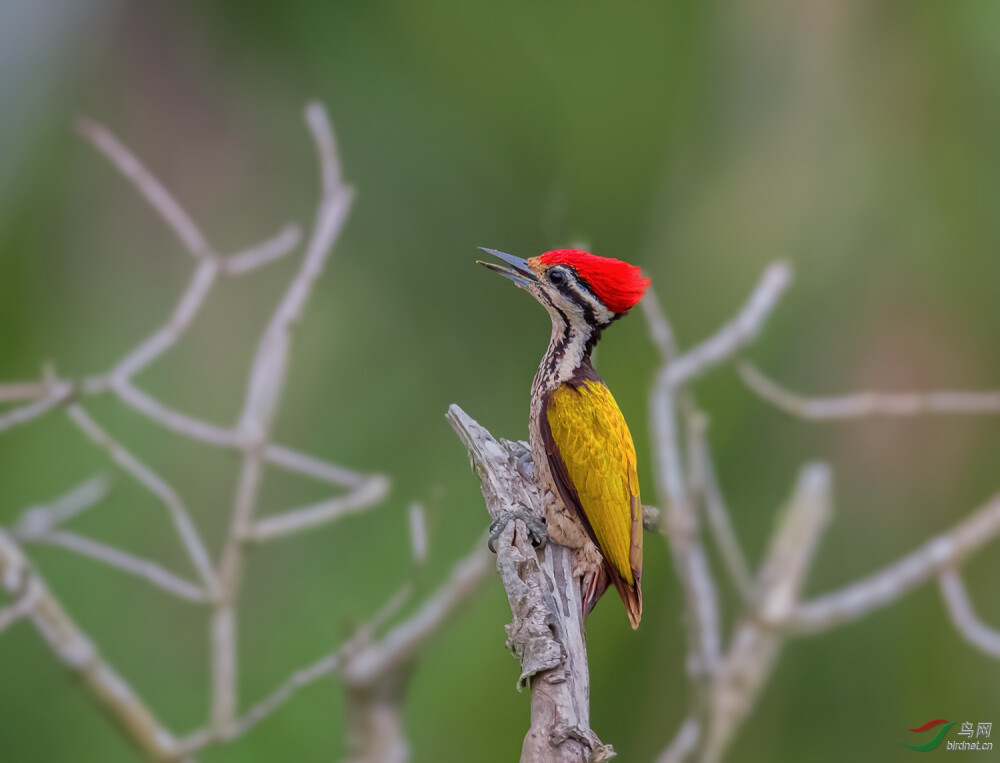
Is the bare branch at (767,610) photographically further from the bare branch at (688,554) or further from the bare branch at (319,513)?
the bare branch at (319,513)

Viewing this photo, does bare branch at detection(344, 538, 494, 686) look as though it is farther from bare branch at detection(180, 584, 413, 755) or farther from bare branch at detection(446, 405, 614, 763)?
bare branch at detection(446, 405, 614, 763)

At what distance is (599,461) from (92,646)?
46.7 inches

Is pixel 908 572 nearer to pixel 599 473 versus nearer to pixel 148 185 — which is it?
pixel 599 473

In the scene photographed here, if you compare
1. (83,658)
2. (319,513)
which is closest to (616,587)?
(319,513)

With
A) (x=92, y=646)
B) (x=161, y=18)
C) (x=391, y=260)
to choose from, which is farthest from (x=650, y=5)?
(x=92, y=646)

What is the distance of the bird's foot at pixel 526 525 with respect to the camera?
5.23 ft

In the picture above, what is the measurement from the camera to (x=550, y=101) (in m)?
2.22

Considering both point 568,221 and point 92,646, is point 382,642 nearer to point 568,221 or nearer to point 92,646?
point 92,646

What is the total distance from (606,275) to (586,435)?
29 centimetres

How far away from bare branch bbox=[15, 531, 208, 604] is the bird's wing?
3.01 ft

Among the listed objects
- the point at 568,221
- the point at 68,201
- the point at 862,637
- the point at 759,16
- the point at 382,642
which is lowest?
the point at 862,637

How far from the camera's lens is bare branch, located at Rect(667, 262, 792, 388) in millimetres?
2094

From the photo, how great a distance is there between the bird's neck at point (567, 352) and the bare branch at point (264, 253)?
A: 805 millimetres

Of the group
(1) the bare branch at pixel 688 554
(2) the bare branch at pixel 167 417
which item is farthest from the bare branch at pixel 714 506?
(2) the bare branch at pixel 167 417
